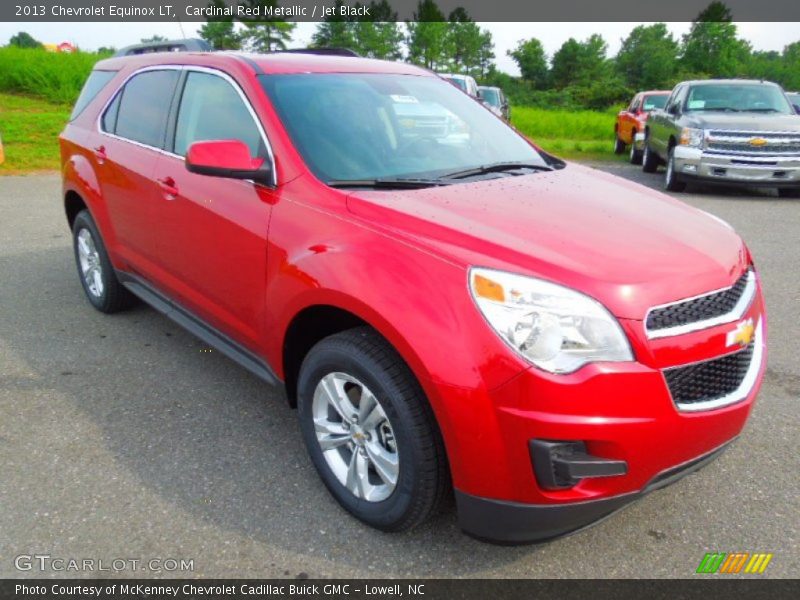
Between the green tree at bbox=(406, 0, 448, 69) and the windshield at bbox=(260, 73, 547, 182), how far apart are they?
72.2 m

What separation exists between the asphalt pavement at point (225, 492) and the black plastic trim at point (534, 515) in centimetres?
29

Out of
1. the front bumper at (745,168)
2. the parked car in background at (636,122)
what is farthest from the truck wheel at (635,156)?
the front bumper at (745,168)

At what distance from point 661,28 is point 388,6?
33.5 m

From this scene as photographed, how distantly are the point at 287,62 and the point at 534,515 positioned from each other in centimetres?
251

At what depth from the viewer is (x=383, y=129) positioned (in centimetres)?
325

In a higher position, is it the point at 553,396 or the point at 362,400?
the point at 553,396

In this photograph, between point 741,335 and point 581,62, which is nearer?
point 741,335

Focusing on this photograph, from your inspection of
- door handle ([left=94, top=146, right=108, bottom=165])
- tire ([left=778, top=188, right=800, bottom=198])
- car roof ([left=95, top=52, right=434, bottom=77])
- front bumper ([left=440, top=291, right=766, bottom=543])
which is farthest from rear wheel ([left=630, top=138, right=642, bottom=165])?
front bumper ([left=440, top=291, right=766, bottom=543])

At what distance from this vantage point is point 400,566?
248 centimetres

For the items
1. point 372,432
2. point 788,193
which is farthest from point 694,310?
point 788,193

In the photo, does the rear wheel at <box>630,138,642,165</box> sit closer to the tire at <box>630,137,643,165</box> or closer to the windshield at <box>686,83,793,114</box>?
the tire at <box>630,137,643,165</box>

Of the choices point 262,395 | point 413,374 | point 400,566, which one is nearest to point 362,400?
point 413,374

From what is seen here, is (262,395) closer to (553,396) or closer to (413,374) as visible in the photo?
(413,374)

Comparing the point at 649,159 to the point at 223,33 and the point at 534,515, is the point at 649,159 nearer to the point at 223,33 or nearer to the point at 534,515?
the point at 534,515
